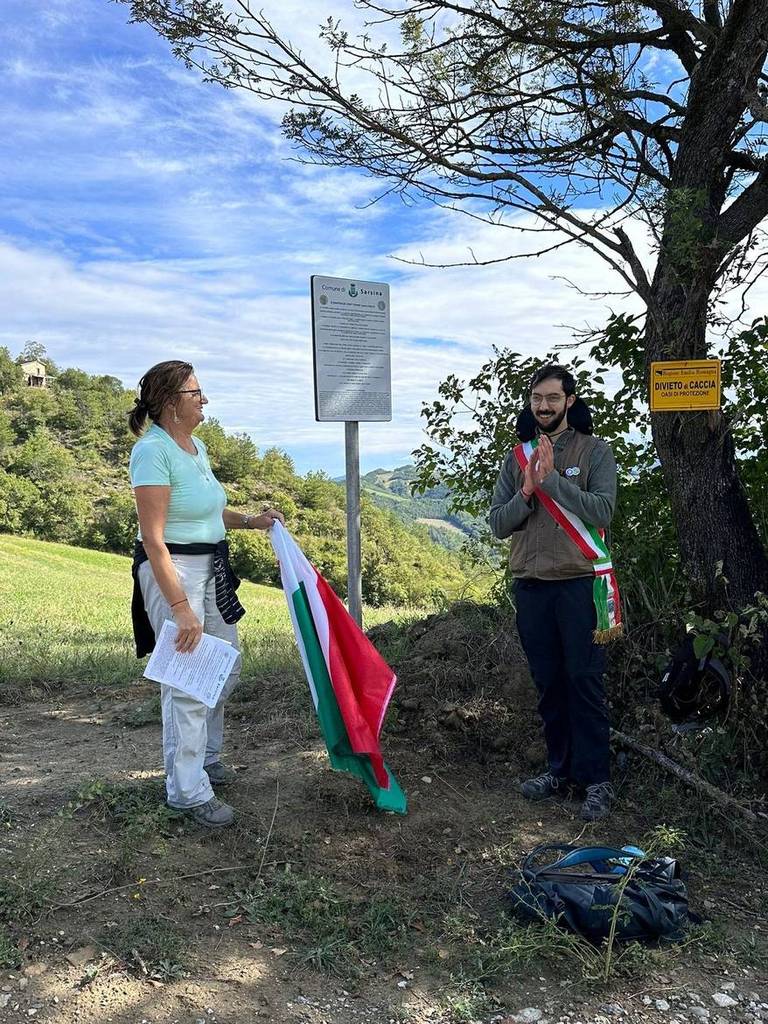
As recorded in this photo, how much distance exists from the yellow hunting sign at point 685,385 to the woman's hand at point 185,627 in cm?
286

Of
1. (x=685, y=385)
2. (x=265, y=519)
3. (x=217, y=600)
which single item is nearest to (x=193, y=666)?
(x=217, y=600)

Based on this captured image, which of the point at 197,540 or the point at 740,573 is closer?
the point at 197,540

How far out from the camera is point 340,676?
13.4 feet

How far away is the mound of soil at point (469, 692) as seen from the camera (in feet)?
16.2

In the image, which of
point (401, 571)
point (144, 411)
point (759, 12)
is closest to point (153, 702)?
point (144, 411)

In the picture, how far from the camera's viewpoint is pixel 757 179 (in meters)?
4.84

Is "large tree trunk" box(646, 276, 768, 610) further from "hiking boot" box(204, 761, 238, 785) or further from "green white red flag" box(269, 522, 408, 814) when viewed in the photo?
"hiking boot" box(204, 761, 238, 785)

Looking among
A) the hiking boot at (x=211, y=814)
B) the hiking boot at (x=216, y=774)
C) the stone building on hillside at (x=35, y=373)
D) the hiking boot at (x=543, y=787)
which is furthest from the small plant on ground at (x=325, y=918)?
the stone building on hillside at (x=35, y=373)

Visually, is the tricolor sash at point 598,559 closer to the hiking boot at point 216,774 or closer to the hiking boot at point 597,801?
the hiking boot at point 597,801

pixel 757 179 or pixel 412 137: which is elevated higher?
pixel 412 137

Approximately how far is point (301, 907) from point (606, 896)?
3.83 ft

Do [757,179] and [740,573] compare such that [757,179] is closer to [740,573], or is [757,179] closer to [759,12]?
[759,12]

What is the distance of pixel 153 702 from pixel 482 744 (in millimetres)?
2491

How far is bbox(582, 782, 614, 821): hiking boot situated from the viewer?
13.8 ft
